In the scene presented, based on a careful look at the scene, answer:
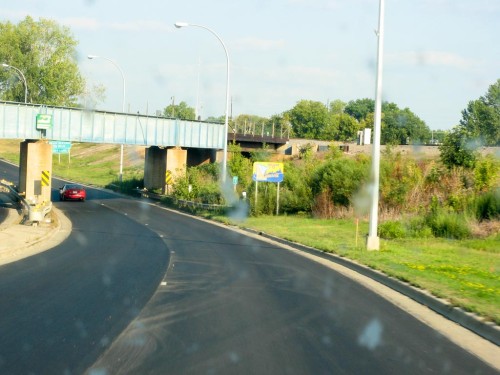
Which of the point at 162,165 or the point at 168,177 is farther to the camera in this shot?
the point at 162,165

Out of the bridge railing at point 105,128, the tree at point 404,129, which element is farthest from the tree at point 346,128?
the bridge railing at point 105,128

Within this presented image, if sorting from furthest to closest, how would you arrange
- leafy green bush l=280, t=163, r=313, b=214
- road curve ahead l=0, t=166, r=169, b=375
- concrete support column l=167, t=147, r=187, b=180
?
1. concrete support column l=167, t=147, r=187, b=180
2. leafy green bush l=280, t=163, r=313, b=214
3. road curve ahead l=0, t=166, r=169, b=375

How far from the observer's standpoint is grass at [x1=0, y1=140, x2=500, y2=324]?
1424cm

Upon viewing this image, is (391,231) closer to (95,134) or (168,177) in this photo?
(95,134)

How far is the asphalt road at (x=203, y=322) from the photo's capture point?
875 centimetres

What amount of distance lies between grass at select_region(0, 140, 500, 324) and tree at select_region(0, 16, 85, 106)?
71.9m

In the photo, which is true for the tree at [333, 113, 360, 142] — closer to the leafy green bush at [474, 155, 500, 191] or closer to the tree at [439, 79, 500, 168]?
the tree at [439, 79, 500, 168]

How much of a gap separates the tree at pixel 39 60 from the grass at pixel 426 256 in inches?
2829

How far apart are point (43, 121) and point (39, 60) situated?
195 ft

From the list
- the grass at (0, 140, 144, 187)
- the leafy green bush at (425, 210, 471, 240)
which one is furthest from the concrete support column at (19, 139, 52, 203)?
the grass at (0, 140, 144, 187)

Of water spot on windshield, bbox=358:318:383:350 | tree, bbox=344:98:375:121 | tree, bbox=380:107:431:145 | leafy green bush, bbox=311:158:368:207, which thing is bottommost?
water spot on windshield, bbox=358:318:383:350

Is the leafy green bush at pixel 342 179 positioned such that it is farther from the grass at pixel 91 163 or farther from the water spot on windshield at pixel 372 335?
the grass at pixel 91 163

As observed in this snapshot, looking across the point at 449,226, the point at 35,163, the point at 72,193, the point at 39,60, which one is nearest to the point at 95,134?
the point at 35,163

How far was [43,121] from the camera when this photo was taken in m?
52.5
